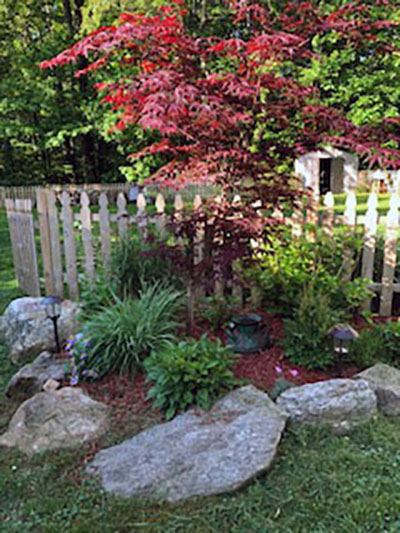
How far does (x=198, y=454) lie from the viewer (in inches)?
101

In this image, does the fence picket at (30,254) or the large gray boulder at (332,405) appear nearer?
the large gray boulder at (332,405)

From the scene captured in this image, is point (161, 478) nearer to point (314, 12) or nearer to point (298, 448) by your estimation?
point (298, 448)

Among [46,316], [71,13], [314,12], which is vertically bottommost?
[46,316]

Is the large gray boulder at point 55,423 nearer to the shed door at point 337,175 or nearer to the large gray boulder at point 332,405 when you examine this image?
the large gray boulder at point 332,405

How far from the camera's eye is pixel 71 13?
17938 mm

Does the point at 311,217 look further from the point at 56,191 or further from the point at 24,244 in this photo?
the point at 56,191

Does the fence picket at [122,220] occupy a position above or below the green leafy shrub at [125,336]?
above

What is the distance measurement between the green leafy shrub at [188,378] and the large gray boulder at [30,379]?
35.6 inches

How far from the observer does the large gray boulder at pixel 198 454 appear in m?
2.38

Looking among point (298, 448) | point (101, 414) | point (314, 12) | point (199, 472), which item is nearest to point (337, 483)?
point (298, 448)

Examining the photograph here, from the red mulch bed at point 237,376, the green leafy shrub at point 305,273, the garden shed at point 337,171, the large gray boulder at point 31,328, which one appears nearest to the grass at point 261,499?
the red mulch bed at point 237,376

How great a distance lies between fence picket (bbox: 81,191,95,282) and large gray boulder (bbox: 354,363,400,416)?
296 cm

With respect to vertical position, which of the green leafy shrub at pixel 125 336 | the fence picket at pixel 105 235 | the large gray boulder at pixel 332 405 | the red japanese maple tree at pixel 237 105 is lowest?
the large gray boulder at pixel 332 405

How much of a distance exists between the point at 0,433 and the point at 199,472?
147 cm
